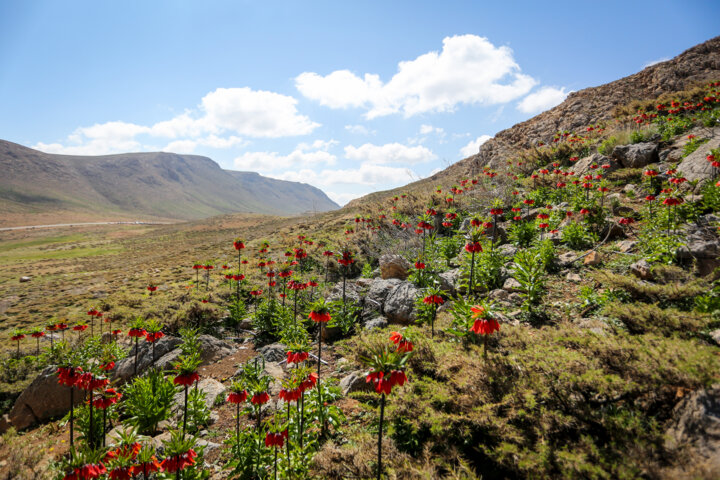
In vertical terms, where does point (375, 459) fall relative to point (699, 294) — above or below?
below

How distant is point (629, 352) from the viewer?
297cm

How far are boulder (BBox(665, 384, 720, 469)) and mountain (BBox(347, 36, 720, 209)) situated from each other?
63.7ft

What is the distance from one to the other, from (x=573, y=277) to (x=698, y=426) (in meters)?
4.79

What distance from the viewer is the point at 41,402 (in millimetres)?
7379

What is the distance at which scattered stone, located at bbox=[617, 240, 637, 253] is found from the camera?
6523mm

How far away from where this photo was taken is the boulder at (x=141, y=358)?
25.7 feet

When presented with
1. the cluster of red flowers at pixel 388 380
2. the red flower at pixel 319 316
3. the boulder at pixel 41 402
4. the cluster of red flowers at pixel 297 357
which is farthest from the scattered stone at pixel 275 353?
the cluster of red flowers at pixel 388 380

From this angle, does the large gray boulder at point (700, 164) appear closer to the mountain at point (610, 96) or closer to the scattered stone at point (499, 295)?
the scattered stone at point (499, 295)

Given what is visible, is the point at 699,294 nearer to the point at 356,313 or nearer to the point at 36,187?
the point at 356,313

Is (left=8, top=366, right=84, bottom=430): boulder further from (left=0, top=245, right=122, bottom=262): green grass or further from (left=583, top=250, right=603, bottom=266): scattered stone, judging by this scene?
(left=0, top=245, right=122, bottom=262): green grass

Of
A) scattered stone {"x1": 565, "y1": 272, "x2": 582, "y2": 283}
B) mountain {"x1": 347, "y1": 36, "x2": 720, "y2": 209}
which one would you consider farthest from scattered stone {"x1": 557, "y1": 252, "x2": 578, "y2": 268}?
mountain {"x1": 347, "y1": 36, "x2": 720, "y2": 209}

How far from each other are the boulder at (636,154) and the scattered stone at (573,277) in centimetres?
730

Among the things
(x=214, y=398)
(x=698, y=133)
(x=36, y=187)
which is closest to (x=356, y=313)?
(x=214, y=398)

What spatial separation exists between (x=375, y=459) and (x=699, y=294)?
15.8ft
